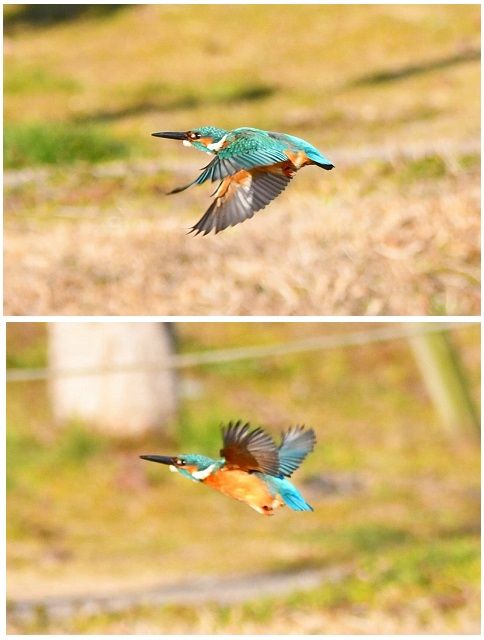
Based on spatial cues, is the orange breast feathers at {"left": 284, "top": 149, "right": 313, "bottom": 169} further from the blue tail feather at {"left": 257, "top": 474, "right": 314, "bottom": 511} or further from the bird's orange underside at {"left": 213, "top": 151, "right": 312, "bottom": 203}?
the blue tail feather at {"left": 257, "top": 474, "right": 314, "bottom": 511}

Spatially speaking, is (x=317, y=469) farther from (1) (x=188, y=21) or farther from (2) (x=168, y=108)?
(1) (x=188, y=21)

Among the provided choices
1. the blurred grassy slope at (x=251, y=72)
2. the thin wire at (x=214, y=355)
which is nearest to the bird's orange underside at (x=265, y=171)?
the thin wire at (x=214, y=355)

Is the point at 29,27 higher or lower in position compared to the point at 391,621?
higher

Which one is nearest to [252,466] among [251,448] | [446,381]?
[251,448]

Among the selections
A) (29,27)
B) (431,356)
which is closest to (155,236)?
(431,356)

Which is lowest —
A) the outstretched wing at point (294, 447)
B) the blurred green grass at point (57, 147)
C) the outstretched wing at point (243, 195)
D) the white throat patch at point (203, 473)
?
the white throat patch at point (203, 473)

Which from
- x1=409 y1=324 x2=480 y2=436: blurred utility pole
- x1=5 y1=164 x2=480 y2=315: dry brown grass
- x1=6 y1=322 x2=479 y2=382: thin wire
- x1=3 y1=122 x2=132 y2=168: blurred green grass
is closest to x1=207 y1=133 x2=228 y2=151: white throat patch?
x1=6 y1=322 x2=479 y2=382: thin wire

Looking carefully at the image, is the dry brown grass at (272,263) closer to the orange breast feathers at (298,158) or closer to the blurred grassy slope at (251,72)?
the blurred grassy slope at (251,72)
